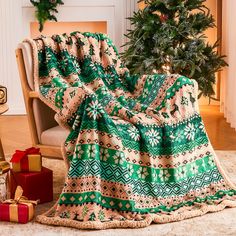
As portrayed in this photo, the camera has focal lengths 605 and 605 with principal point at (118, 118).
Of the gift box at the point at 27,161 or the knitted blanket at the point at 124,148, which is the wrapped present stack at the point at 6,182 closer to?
the gift box at the point at 27,161

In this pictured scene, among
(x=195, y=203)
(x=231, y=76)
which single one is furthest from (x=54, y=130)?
(x=231, y=76)

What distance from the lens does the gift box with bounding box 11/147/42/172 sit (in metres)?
3.42

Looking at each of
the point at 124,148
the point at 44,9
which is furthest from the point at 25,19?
the point at 124,148

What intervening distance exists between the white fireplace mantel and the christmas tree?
80 centimetres

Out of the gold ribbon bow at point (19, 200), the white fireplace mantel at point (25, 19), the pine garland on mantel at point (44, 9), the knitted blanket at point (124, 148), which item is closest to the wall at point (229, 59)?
the white fireplace mantel at point (25, 19)

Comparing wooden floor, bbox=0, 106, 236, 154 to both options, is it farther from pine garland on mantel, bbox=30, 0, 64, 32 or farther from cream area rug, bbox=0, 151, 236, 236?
cream area rug, bbox=0, 151, 236, 236

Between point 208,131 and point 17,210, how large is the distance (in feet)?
9.29

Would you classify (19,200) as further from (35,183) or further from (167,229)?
(167,229)

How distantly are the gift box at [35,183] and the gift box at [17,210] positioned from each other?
189 mm

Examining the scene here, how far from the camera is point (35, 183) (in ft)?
11.2

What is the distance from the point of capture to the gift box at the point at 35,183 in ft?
11.1

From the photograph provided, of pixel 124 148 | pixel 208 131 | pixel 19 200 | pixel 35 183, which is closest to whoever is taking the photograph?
pixel 19 200

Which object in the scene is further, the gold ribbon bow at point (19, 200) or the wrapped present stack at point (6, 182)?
the wrapped present stack at point (6, 182)

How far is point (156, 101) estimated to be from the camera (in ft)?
12.2
